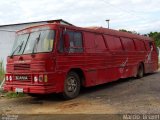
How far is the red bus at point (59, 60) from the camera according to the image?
10727 millimetres

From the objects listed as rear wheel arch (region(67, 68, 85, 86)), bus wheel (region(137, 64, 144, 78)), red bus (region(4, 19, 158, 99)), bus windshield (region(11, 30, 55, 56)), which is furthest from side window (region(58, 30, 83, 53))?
bus wheel (region(137, 64, 144, 78))

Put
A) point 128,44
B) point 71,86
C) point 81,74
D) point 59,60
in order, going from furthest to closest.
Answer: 1. point 128,44
2. point 81,74
3. point 71,86
4. point 59,60

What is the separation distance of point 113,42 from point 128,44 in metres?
2.04

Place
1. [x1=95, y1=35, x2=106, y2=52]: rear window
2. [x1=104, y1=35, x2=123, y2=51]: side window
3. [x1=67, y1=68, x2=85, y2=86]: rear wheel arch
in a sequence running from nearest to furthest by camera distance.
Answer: [x1=67, y1=68, x2=85, y2=86]: rear wheel arch → [x1=95, y1=35, x2=106, y2=52]: rear window → [x1=104, y1=35, x2=123, y2=51]: side window

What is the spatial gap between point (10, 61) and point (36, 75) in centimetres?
157

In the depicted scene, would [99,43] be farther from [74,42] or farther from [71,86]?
[71,86]

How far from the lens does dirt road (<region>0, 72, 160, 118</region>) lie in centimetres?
939

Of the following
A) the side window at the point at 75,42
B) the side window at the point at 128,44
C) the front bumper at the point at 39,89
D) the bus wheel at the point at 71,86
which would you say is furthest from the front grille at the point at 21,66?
the side window at the point at 128,44

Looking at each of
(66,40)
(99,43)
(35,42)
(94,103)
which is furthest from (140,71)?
(35,42)

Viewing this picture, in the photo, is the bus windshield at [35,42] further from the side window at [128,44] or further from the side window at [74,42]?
the side window at [128,44]

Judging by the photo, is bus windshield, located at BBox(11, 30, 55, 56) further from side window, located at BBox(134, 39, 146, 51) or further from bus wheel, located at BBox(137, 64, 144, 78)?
bus wheel, located at BBox(137, 64, 144, 78)

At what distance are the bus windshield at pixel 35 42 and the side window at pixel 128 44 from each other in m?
5.90

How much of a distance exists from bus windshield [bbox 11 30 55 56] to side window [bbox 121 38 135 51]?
5.90 metres

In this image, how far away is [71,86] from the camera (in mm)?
11680
